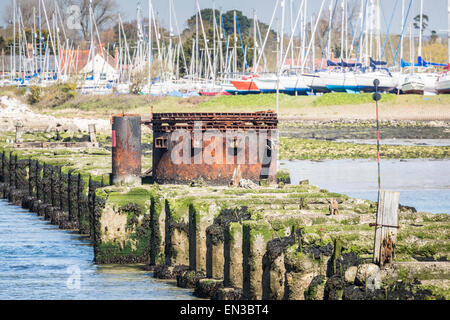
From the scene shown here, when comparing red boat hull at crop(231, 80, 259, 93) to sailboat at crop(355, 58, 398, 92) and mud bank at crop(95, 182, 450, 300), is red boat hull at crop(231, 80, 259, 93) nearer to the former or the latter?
sailboat at crop(355, 58, 398, 92)

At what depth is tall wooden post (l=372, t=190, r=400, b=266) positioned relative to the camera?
1123 cm

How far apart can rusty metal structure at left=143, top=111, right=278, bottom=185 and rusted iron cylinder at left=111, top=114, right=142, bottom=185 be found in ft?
2.19

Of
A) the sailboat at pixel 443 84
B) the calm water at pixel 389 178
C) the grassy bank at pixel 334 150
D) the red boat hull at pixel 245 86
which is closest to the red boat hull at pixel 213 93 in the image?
the red boat hull at pixel 245 86

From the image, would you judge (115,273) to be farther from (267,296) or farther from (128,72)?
(128,72)

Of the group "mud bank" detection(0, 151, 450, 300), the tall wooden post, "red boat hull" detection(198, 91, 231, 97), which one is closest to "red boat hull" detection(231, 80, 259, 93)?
"red boat hull" detection(198, 91, 231, 97)

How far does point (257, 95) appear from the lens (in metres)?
90.7

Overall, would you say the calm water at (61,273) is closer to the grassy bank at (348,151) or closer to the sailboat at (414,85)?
the grassy bank at (348,151)

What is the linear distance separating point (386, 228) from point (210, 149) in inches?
387

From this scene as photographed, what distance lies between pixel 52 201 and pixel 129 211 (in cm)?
1152

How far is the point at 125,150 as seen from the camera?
20.5 metres

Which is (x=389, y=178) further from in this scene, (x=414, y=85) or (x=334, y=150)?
(x=414, y=85)
